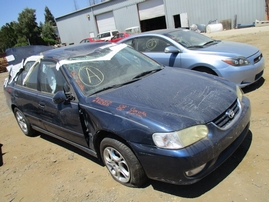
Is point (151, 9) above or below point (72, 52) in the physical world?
above

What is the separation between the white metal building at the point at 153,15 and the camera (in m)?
22.0

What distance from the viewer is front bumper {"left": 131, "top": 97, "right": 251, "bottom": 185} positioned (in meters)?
2.16

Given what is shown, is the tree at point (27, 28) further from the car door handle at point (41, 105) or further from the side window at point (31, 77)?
Answer: the car door handle at point (41, 105)

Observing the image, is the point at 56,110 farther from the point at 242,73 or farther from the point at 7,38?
the point at 7,38

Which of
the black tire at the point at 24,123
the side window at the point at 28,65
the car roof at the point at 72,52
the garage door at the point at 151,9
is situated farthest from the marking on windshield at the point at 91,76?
the garage door at the point at 151,9

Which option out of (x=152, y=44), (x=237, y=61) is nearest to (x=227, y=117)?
(x=237, y=61)

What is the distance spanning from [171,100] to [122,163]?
3.00 ft

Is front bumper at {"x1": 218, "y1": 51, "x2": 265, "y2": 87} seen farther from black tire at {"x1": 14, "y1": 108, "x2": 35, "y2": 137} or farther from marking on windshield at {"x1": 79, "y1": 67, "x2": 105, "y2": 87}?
black tire at {"x1": 14, "y1": 108, "x2": 35, "y2": 137}

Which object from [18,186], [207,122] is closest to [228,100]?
[207,122]

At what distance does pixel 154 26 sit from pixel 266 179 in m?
30.4

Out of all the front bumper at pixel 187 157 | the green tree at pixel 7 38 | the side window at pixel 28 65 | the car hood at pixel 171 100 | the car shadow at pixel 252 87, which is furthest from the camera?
the green tree at pixel 7 38

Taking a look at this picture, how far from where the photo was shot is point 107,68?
3.28 meters

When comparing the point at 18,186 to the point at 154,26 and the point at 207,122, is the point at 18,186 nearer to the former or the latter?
the point at 207,122

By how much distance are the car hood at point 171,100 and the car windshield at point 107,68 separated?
18 centimetres
